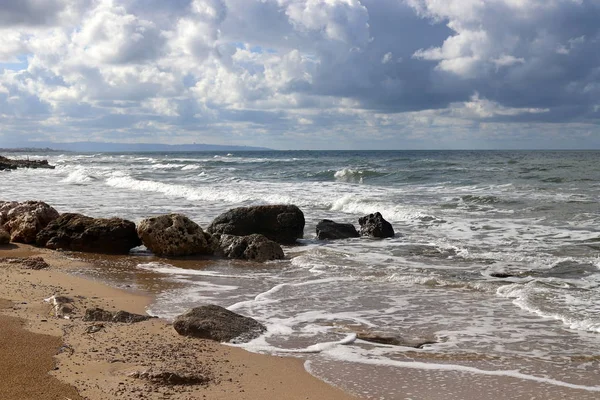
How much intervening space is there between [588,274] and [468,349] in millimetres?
4604

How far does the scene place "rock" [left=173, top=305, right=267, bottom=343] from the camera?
19.1ft

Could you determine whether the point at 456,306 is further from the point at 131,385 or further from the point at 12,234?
the point at 12,234

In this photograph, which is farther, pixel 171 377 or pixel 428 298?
pixel 428 298

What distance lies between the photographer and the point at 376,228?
13.2m

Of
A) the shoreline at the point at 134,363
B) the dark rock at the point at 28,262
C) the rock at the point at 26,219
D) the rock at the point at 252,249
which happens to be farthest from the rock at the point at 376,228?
the shoreline at the point at 134,363

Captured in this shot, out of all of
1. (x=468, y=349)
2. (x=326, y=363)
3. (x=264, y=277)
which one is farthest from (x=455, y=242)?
(x=326, y=363)

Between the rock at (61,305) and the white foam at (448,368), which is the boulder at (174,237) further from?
the white foam at (448,368)

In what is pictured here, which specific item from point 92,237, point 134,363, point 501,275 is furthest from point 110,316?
point 501,275

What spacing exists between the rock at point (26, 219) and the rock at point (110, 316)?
6123mm

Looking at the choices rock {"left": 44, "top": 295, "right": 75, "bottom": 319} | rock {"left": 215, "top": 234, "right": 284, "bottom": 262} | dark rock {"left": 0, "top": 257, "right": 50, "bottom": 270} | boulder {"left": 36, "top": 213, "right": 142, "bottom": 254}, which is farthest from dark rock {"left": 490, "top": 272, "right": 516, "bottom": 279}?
dark rock {"left": 0, "top": 257, "right": 50, "bottom": 270}

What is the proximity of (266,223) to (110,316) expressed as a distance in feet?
22.1

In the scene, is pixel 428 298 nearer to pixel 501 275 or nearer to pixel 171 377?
pixel 501 275

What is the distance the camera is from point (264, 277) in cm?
914

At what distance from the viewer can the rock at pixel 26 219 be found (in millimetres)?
11789
